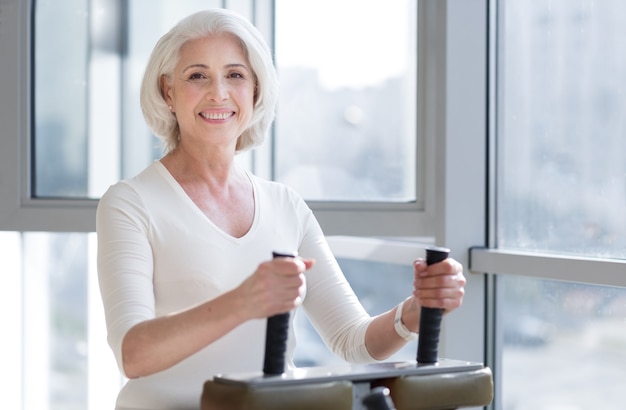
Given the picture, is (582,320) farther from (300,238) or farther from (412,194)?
(300,238)

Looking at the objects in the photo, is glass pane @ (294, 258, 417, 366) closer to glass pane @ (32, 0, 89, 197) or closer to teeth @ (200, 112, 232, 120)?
glass pane @ (32, 0, 89, 197)

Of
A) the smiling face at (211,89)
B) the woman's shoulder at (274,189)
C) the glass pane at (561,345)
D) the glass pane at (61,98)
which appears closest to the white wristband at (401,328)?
the woman's shoulder at (274,189)

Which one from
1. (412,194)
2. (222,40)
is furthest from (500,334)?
(222,40)

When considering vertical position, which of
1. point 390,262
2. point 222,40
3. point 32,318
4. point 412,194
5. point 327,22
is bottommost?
point 32,318

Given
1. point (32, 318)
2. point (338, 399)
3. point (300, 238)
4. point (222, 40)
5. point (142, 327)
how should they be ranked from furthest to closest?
1. point (32, 318)
2. point (300, 238)
3. point (222, 40)
4. point (142, 327)
5. point (338, 399)

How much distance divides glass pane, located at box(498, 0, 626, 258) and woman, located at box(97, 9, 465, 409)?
0.76 meters

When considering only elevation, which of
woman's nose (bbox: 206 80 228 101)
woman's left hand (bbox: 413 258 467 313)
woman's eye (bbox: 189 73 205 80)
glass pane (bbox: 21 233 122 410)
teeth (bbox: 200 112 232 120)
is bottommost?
glass pane (bbox: 21 233 122 410)

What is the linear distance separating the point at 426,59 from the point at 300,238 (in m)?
0.84

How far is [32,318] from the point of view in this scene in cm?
305

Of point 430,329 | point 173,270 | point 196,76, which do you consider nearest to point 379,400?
point 430,329

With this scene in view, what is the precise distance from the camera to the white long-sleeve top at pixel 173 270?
170 cm

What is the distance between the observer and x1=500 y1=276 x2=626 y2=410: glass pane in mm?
2348

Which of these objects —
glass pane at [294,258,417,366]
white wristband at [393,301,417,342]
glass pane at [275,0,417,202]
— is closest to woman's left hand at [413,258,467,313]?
white wristband at [393,301,417,342]

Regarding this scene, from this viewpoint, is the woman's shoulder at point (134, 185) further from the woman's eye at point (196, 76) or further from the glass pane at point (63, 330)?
the glass pane at point (63, 330)
